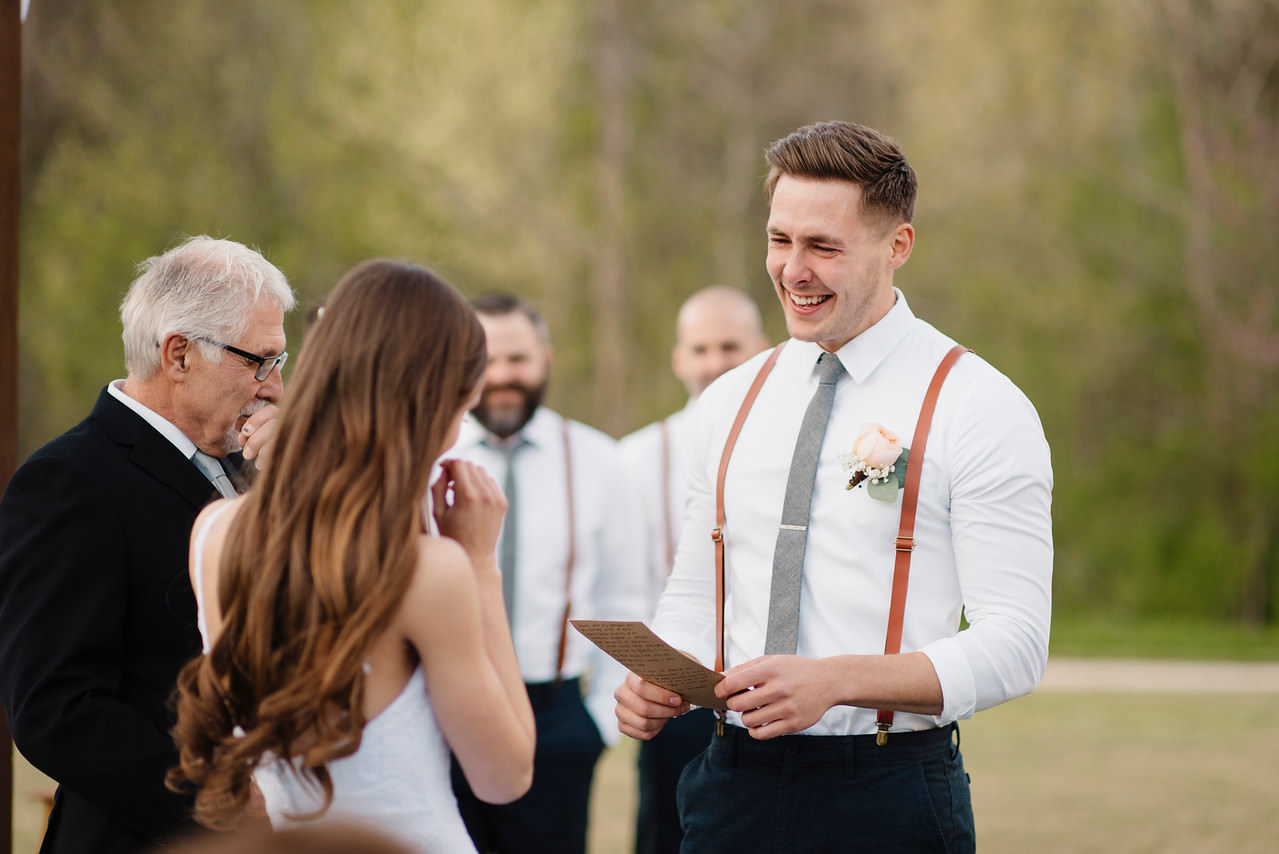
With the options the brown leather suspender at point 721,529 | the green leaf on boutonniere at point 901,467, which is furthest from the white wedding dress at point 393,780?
the green leaf on boutonniere at point 901,467

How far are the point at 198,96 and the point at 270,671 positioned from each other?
1619cm

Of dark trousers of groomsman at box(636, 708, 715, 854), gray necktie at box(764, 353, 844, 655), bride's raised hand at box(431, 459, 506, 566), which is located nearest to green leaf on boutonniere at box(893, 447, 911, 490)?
gray necktie at box(764, 353, 844, 655)

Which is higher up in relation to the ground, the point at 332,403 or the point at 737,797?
the point at 332,403

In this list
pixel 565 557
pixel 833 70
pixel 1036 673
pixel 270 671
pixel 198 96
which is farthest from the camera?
pixel 833 70

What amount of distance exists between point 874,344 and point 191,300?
1.45 meters

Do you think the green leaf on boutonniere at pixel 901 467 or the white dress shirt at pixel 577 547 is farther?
the white dress shirt at pixel 577 547

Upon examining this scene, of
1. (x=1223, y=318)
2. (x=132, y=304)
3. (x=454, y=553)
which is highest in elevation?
(x=1223, y=318)

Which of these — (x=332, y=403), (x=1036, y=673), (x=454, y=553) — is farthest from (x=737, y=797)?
(x=332, y=403)

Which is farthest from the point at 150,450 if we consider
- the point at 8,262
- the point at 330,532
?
the point at 8,262

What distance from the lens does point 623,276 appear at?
21.4m

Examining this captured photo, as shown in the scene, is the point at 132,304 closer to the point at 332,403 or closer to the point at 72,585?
the point at 72,585

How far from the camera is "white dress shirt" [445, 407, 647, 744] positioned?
501 cm

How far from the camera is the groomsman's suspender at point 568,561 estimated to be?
495 cm

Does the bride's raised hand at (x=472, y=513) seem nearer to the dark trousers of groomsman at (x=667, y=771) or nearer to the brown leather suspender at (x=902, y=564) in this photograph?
the brown leather suspender at (x=902, y=564)
